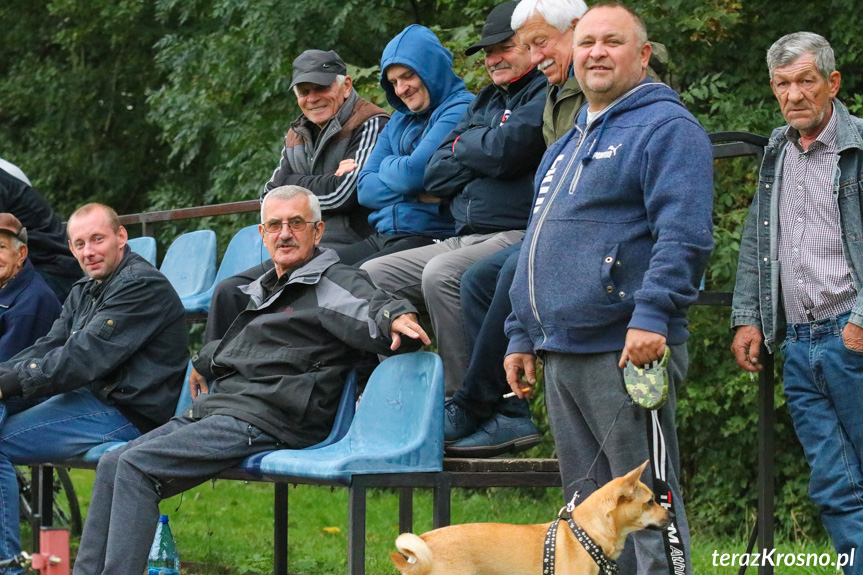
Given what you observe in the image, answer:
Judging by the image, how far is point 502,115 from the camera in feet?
14.1

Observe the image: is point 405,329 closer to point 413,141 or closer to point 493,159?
point 493,159

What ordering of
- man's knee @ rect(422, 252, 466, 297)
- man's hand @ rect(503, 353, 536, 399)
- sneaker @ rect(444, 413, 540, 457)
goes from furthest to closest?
man's knee @ rect(422, 252, 466, 297) → sneaker @ rect(444, 413, 540, 457) → man's hand @ rect(503, 353, 536, 399)

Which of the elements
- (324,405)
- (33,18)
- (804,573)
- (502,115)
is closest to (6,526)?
(324,405)

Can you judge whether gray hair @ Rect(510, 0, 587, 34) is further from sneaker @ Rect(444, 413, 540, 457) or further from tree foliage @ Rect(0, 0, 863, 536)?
tree foliage @ Rect(0, 0, 863, 536)

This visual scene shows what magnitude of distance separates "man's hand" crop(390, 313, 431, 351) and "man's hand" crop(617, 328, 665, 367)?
102 cm

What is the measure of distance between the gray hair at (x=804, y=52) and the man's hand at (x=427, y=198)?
4.90ft

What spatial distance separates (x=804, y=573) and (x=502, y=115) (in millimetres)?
2423

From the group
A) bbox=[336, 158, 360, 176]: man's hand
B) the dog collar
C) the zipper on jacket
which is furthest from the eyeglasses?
the dog collar

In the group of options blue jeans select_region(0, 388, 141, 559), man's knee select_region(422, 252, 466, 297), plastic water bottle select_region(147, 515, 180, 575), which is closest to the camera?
man's knee select_region(422, 252, 466, 297)

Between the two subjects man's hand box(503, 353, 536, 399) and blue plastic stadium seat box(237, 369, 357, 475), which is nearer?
man's hand box(503, 353, 536, 399)

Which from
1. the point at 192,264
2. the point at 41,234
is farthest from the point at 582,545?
the point at 192,264

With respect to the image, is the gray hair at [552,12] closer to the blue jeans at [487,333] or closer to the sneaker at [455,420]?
the blue jeans at [487,333]

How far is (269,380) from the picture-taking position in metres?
4.20

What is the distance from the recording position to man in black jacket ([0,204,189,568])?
16.0ft
